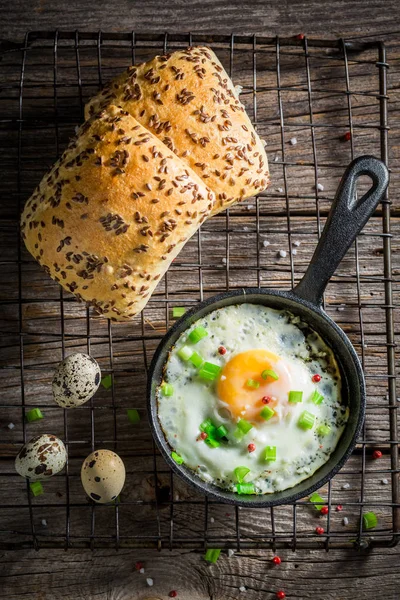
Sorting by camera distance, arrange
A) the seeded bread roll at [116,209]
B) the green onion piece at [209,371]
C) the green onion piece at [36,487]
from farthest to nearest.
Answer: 1. the green onion piece at [36,487]
2. the green onion piece at [209,371]
3. the seeded bread roll at [116,209]

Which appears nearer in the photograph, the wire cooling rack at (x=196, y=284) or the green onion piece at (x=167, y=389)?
the green onion piece at (x=167, y=389)

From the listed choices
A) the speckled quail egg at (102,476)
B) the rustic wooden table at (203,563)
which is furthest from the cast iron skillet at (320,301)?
the rustic wooden table at (203,563)

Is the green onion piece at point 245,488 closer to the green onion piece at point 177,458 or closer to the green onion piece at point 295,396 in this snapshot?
the green onion piece at point 177,458

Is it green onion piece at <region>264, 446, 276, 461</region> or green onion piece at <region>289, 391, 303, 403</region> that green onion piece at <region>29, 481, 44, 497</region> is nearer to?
green onion piece at <region>264, 446, 276, 461</region>

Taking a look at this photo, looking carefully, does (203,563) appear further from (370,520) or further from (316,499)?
(370,520)

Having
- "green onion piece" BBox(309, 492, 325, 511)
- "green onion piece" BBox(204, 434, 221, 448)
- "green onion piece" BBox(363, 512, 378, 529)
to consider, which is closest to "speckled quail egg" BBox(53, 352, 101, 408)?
"green onion piece" BBox(204, 434, 221, 448)
